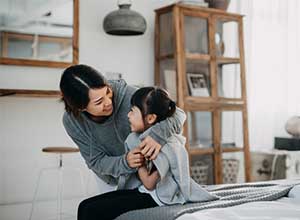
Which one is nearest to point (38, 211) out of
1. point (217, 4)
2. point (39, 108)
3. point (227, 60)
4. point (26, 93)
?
point (39, 108)

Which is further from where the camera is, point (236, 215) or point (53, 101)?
point (53, 101)

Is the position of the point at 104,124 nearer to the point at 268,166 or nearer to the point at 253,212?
the point at 253,212

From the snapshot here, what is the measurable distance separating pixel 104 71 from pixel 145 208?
2.15 metres

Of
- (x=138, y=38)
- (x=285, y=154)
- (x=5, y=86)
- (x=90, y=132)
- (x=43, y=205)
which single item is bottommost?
(x=43, y=205)

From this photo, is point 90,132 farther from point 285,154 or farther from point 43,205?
point 285,154

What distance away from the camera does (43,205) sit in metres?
3.55

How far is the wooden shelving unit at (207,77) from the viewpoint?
371 centimetres

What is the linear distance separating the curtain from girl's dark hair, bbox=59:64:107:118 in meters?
2.67

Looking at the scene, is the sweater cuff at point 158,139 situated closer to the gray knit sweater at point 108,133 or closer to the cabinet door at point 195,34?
the gray knit sweater at point 108,133

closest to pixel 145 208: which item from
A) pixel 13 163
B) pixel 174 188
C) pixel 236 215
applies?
pixel 174 188

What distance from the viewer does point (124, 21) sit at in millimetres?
3574

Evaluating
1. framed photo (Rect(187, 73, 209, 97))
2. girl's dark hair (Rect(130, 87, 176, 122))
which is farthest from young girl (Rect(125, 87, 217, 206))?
framed photo (Rect(187, 73, 209, 97))

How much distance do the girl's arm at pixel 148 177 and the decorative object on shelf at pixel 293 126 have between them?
2.57m

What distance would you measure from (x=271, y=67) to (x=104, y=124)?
108 inches
